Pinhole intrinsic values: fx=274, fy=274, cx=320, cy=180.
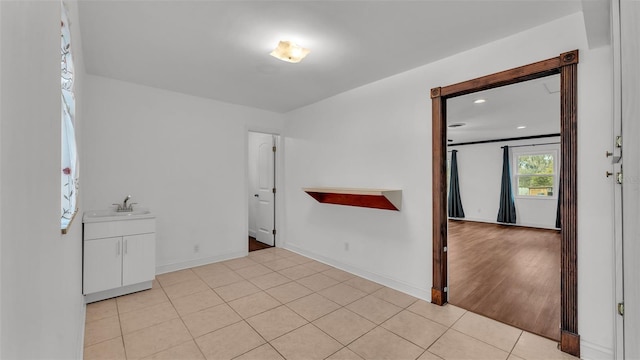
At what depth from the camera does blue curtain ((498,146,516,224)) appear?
301 inches

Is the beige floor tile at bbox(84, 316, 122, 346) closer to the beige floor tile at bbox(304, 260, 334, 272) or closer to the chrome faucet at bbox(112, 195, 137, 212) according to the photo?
the chrome faucet at bbox(112, 195, 137, 212)

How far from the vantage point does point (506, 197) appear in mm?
7664

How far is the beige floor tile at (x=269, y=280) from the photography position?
3291 millimetres

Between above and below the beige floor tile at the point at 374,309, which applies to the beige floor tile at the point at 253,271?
above

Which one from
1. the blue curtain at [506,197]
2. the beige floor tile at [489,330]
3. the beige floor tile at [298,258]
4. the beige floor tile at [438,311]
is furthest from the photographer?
the blue curtain at [506,197]

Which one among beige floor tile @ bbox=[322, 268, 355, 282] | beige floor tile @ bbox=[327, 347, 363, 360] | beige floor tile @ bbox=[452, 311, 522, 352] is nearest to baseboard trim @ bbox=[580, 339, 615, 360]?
beige floor tile @ bbox=[452, 311, 522, 352]

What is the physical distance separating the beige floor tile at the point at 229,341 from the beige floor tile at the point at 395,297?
4.59ft

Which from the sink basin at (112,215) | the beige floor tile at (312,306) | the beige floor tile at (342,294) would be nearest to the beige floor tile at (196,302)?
the beige floor tile at (312,306)

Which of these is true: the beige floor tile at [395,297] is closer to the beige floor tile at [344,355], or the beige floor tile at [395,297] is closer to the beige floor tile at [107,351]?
the beige floor tile at [344,355]

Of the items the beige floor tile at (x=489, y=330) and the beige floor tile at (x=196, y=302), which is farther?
the beige floor tile at (x=196, y=302)

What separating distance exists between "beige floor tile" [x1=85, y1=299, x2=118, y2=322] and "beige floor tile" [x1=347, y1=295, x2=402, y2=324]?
2310mm

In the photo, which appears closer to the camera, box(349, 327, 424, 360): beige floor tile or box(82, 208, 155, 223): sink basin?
box(349, 327, 424, 360): beige floor tile

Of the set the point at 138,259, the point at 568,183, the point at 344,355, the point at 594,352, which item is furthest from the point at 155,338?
the point at 568,183

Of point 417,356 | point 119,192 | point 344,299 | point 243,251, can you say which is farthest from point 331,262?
point 119,192
